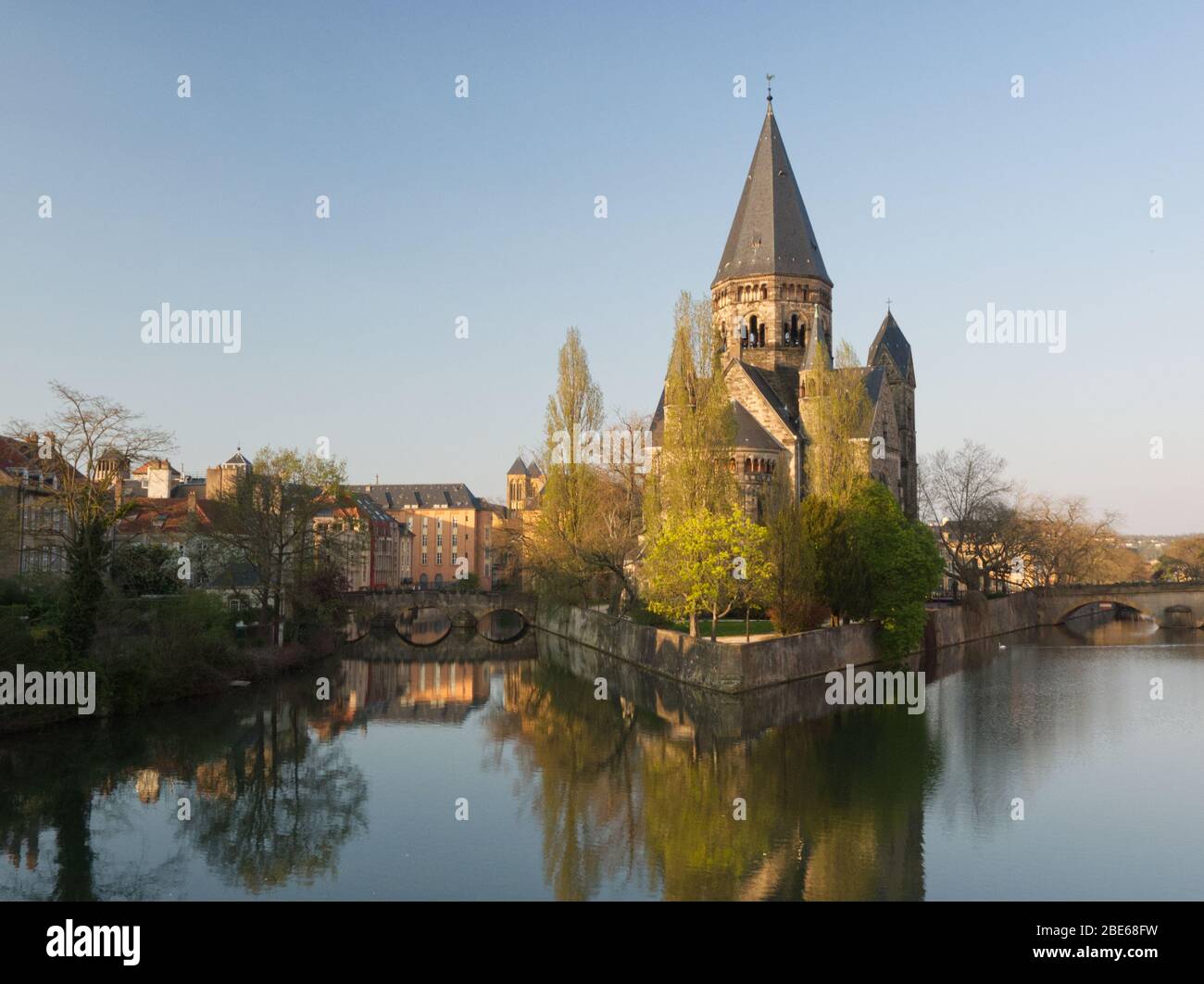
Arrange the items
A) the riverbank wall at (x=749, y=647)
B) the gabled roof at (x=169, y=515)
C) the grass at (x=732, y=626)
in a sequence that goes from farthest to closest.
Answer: the gabled roof at (x=169, y=515) < the grass at (x=732, y=626) < the riverbank wall at (x=749, y=647)

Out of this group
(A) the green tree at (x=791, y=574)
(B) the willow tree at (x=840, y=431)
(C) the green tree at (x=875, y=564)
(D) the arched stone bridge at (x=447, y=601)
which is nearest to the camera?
(A) the green tree at (x=791, y=574)

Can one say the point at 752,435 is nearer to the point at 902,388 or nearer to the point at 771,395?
the point at 771,395

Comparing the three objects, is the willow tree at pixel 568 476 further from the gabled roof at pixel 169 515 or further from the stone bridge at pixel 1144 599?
the stone bridge at pixel 1144 599

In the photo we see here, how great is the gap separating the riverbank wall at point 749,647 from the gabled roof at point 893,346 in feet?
63.4

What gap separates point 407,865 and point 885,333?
66.8m

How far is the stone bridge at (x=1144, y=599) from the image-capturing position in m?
72.4

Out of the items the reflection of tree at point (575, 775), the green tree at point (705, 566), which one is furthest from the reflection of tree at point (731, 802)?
the green tree at point (705, 566)

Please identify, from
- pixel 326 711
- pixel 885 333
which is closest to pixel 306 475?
pixel 326 711

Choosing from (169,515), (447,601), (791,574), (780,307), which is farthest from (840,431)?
(169,515)

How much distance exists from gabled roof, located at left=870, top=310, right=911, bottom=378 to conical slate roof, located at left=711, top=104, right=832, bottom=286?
781cm

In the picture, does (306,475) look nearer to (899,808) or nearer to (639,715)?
(639,715)

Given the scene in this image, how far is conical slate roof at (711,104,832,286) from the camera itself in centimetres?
7000
